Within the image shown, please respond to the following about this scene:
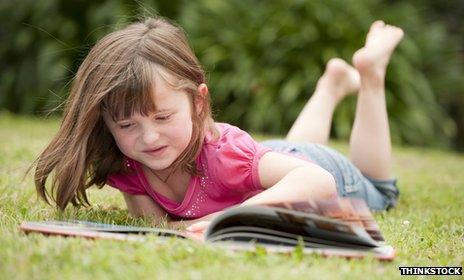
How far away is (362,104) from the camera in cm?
417

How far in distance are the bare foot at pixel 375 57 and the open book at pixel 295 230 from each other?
6.69 feet

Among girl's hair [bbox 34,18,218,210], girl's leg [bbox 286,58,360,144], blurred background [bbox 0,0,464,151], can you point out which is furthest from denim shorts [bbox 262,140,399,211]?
blurred background [bbox 0,0,464,151]

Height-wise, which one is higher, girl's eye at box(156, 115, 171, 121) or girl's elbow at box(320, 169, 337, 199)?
girl's eye at box(156, 115, 171, 121)

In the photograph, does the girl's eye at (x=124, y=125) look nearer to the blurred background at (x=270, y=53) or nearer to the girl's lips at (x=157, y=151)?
the girl's lips at (x=157, y=151)

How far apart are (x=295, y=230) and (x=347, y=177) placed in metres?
1.70

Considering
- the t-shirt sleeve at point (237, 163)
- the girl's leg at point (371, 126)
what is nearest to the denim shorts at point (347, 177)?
the girl's leg at point (371, 126)

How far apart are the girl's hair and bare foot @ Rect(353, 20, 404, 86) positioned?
146cm

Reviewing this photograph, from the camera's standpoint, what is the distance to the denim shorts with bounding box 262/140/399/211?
12.5 ft

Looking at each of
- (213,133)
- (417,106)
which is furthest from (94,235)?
(417,106)

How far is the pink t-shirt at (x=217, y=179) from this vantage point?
9.37ft

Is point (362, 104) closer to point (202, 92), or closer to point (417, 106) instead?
point (202, 92)

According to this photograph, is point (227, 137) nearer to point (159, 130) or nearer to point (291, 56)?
point (159, 130)

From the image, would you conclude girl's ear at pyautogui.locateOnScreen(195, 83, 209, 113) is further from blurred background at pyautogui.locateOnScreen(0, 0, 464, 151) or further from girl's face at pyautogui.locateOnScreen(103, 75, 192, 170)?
blurred background at pyautogui.locateOnScreen(0, 0, 464, 151)

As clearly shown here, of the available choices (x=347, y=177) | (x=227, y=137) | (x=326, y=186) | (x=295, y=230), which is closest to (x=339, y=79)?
(x=347, y=177)
